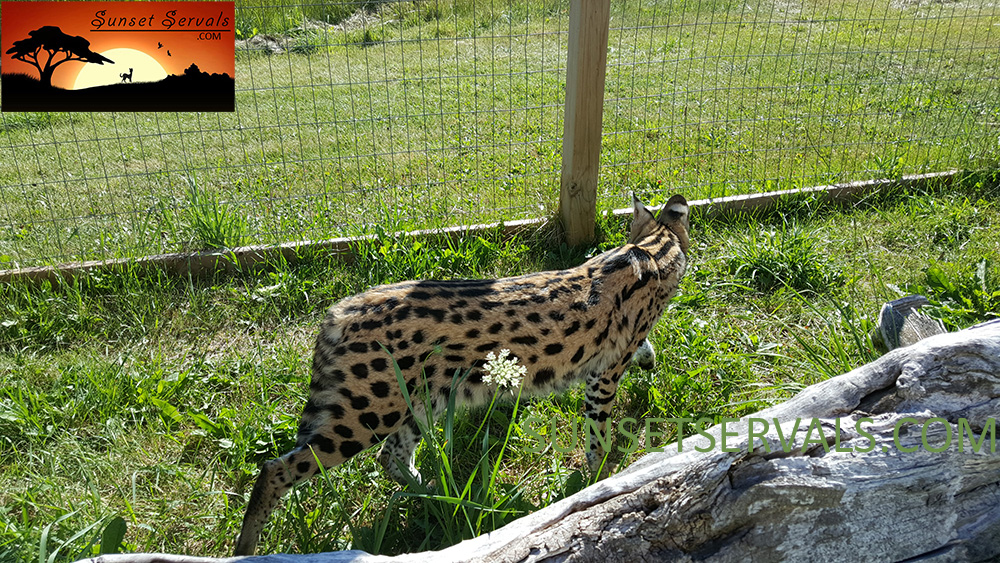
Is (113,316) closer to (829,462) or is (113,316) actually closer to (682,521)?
(682,521)

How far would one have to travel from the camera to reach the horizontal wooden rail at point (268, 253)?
5.07m

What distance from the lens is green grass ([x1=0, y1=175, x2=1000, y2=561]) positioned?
320 centimetres

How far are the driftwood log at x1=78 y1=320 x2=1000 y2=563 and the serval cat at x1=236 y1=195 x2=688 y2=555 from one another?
0.83 m

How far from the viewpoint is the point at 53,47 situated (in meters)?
5.53

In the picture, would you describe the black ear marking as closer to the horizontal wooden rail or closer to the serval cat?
the serval cat

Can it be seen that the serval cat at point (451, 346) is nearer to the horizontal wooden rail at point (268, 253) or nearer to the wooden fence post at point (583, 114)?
the wooden fence post at point (583, 114)

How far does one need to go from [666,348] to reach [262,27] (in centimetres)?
544

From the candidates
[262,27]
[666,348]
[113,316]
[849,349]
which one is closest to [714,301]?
[666,348]

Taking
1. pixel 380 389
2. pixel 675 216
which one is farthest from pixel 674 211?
Result: pixel 380 389

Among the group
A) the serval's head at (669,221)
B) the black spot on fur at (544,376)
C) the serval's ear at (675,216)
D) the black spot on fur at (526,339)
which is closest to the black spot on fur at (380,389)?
the black spot on fur at (526,339)

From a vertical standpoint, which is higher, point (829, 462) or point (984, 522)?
point (829, 462)

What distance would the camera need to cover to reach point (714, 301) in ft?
16.5

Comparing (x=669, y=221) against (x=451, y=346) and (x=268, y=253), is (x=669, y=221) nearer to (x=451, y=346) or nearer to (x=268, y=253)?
(x=451, y=346)

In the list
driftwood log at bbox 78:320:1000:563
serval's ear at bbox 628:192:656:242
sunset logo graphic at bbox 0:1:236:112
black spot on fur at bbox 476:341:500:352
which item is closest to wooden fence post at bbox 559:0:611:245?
serval's ear at bbox 628:192:656:242
